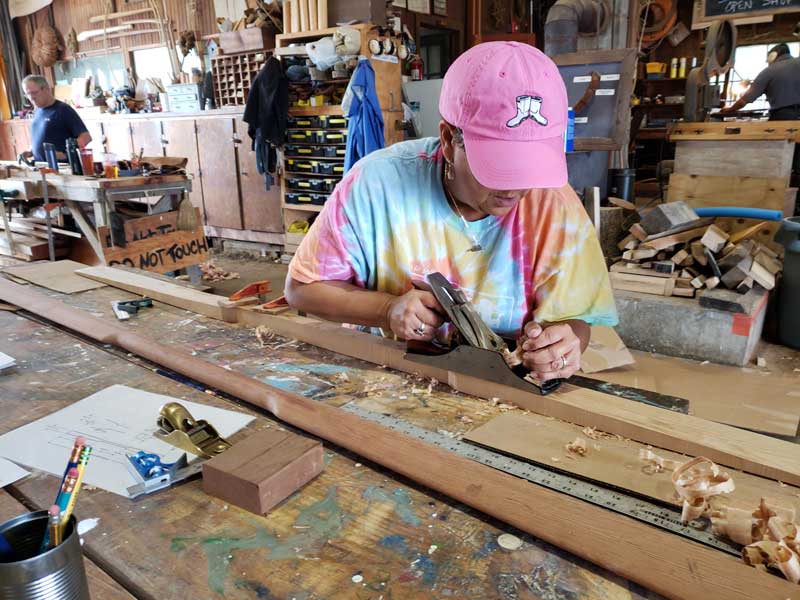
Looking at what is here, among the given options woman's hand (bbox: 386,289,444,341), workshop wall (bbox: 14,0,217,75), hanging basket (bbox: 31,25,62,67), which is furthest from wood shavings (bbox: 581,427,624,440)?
hanging basket (bbox: 31,25,62,67)

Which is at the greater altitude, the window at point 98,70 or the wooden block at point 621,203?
the window at point 98,70

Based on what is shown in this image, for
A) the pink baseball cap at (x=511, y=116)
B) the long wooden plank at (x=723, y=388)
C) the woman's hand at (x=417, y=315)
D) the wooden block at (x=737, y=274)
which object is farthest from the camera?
the wooden block at (x=737, y=274)

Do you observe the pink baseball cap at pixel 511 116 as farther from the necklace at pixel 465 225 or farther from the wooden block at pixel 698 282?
the wooden block at pixel 698 282

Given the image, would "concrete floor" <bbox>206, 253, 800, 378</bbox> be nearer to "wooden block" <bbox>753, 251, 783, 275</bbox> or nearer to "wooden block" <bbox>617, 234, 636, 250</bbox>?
"wooden block" <bbox>753, 251, 783, 275</bbox>

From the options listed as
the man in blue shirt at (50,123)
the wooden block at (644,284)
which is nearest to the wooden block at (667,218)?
the wooden block at (644,284)

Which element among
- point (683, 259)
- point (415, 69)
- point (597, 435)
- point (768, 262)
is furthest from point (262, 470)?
point (415, 69)

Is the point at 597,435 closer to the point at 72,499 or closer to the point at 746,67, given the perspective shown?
the point at 72,499

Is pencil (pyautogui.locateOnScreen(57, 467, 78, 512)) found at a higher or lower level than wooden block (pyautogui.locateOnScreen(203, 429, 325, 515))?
higher

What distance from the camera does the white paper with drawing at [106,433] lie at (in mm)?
959

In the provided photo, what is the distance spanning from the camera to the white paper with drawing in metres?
0.96

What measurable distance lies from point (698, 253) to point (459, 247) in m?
2.59

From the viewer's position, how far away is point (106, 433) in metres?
1.06

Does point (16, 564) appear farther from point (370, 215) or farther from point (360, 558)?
point (370, 215)

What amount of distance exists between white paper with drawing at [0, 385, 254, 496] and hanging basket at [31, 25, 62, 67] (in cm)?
1019
